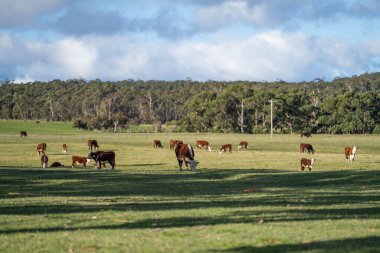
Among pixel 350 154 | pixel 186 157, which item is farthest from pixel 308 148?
pixel 186 157

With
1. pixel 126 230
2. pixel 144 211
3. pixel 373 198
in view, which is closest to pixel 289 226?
pixel 126 230

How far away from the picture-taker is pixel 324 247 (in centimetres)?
1140

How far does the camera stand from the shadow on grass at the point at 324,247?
11.1 m

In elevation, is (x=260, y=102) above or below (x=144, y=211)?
above

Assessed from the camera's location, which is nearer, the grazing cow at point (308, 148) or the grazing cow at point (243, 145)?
the grazing cow at point (308, 148)

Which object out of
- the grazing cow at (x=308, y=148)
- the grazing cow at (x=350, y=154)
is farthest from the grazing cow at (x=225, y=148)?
the grazing cow at (x=350, y=154)

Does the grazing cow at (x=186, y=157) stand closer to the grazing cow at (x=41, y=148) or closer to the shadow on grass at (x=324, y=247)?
the grazing cow at (x=41, y=148)

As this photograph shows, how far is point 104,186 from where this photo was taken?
2858cm

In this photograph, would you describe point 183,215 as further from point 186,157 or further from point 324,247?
point 186,157

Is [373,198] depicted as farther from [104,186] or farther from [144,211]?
[104,186]

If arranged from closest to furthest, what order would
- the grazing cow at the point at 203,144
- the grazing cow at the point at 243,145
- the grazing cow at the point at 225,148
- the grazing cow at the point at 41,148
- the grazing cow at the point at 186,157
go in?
the grazing cow at the point at 186,157 < the grazing cow at the point at 41,148 < the grazing cow at the point at 225,148 < the grazing cow at the point at 203,144 < the grazing cow at the point at 243,145

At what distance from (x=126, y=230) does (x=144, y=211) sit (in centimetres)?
383

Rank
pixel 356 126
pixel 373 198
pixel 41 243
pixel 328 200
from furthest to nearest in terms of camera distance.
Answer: pixel 356 126 → pixel 373 198 → pixel 328 200 → pixel 41 243

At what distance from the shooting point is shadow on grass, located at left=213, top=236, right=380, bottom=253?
11.1 meters
